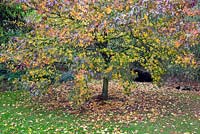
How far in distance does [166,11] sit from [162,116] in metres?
2.14

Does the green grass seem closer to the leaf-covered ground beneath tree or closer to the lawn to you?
the lawn

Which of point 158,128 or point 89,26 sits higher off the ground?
point 89,26

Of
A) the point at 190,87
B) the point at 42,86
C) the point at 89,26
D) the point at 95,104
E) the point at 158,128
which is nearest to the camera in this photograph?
the point at 158,128

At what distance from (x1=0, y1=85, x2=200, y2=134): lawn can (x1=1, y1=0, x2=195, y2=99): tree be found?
0.93 metres

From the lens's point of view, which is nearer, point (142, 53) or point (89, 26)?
point (89, 26)

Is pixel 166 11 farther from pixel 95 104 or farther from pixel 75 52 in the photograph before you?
pixel 95 104

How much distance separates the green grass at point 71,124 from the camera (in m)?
6.55

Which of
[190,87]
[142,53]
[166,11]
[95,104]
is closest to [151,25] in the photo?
[166,11]

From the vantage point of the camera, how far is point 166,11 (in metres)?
6.90

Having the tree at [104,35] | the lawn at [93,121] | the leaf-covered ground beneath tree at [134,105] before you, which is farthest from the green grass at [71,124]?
the tree at [104,35]

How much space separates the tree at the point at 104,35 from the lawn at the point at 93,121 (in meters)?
0.93

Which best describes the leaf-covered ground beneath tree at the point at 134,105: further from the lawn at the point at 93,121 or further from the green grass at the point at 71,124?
the green grass at the point at 71,124

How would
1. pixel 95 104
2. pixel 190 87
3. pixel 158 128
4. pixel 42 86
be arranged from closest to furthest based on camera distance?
pixel 158 128
pixel 42 86
pixel 95 104
pixel 190 87

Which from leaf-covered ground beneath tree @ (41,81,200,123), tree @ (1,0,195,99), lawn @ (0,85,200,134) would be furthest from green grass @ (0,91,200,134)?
tree @ (1,0,195,99)
